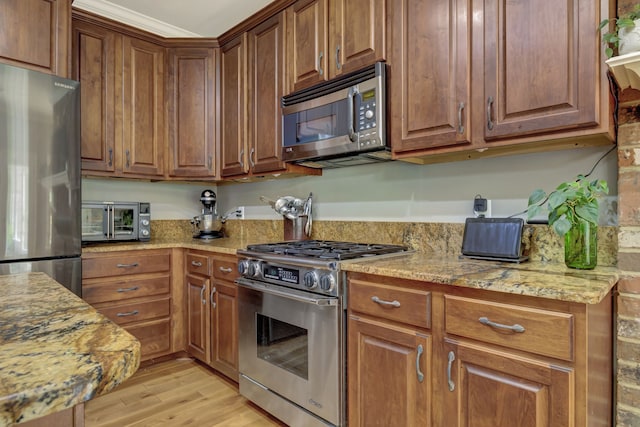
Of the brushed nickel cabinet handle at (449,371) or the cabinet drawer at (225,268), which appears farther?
the cabinet drawer at (225,268)

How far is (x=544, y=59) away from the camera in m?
1.36

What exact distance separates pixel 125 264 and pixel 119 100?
1.18 metres

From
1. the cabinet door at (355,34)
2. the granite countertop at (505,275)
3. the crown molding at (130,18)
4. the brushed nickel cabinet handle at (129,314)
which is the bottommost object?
the brushed nickel cabinet handle at (129,314)

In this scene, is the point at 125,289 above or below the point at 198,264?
below

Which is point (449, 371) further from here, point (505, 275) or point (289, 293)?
point (289, 293)

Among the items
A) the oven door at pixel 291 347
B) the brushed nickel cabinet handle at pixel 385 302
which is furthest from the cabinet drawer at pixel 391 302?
the oven door at pixel 291 347

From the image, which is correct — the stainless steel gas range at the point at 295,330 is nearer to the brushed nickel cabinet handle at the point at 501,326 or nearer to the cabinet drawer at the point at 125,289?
the brushed nickel cabinet handle at the point at 501,326

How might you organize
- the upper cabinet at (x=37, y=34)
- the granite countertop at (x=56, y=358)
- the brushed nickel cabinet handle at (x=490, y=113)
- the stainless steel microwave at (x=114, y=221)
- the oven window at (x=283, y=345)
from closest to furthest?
the granite countertop at (x=56, y=358) → the brushed nickel cabinet handle at (x=490, y=113) → the oven window at (x=283, y=345) → the upper cabinet at (x=37, y=34) → the stainless steel microwave at (x=114, y=221)

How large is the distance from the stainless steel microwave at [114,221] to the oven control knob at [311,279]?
1.72m

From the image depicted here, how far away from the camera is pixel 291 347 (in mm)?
1864

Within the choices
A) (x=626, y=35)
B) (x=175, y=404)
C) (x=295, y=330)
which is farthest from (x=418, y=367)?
(x=175, y=404)

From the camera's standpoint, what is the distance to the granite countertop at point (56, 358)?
40cm

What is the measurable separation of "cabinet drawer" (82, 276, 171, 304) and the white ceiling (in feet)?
6.45

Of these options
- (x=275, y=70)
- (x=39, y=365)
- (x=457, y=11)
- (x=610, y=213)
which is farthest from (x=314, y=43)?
(x=39, y=365)
